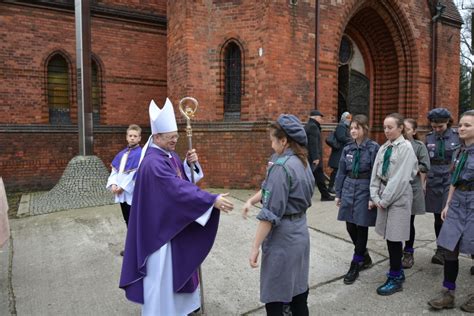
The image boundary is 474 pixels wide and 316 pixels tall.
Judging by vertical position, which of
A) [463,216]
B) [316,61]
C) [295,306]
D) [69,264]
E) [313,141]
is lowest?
[69,264]

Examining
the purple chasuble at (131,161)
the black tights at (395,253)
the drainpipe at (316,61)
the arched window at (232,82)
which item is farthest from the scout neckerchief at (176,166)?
the drainpipe at (316,61)

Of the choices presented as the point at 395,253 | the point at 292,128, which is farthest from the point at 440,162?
the point at 292,128

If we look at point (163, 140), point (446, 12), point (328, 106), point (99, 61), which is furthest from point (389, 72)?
point (163, 140)

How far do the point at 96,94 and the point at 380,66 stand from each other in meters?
9.52

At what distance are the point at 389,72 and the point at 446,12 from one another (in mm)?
2819

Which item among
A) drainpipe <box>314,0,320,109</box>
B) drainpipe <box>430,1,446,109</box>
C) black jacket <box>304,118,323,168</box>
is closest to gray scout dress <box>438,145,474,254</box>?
black jacket <box>304,118,323,168</box>

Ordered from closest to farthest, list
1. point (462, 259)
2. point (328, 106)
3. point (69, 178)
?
1. point (462, 259)
2. point (69, 178)
3. point (328, 106)

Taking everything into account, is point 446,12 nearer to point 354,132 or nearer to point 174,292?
point 354,132

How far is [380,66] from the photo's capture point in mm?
13547

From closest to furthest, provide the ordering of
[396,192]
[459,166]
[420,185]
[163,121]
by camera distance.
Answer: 1. [163,121]
2. [459,166]
3. [396,192]
4. [420,185]

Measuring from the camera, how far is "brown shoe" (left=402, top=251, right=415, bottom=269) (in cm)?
480

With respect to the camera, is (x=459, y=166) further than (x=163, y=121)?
Yes

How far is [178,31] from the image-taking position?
10430 mm

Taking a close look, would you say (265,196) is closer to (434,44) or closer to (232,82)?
(232,82)
